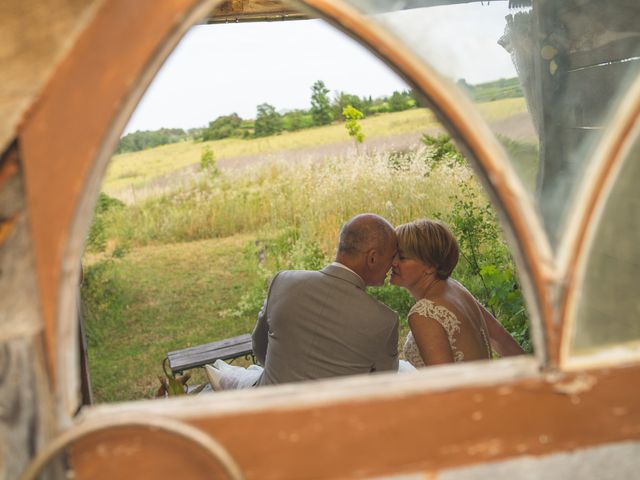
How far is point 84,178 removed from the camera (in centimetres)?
93

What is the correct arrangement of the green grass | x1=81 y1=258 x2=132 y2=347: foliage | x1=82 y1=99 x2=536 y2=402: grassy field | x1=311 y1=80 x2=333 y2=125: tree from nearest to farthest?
x1=82 y1=99 x2=536 y2=402: grassy field
the green grass
x1=81 y1=258 x2=132 y2=347: foliage
x1=311 y1=80 x2=333 y2=125: tree

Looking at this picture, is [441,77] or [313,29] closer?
[441,77]

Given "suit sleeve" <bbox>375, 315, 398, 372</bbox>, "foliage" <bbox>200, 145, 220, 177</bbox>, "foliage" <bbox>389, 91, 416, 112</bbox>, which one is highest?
"foliage" <bbox>389, 91, 416, 112</bbox>

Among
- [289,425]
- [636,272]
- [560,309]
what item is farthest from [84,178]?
[636,272]

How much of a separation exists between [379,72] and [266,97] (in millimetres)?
1939

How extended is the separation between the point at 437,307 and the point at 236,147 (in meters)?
7.73

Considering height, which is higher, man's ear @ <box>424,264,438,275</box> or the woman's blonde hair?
the woman's blonde hair

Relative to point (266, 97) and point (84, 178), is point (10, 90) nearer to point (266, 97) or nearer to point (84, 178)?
point (84, 178)

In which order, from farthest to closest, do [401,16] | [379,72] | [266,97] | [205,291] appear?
1. [266,97]
2. [379,72]
3. [205,291]
4. [401,16]

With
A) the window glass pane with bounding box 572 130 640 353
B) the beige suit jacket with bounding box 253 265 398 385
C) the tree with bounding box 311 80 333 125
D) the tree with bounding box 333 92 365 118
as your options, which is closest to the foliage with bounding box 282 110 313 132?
the tree with bounding box 311 80 333 125

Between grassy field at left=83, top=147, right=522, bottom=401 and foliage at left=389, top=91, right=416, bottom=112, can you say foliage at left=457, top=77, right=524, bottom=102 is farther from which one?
foliage at left=389, top=91, right=416, bottom=112

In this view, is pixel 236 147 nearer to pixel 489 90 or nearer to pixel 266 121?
pixel 266 121

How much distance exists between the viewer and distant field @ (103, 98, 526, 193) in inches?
366

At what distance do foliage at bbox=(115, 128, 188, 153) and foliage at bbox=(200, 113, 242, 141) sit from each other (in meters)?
0.42
